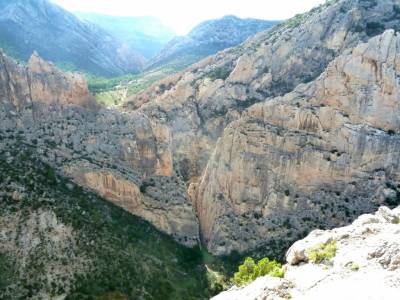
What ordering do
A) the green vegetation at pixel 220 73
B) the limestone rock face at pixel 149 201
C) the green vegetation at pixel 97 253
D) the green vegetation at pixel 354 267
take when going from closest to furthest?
the green vegetation at pixel 354 267 < the green vegetation at pixel 97 253 < the limestone rock face at pixel 149 201 < the green vegetation at pixel 220 73

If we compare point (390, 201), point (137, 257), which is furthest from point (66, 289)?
point (390, 201)

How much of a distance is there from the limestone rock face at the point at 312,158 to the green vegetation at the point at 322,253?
47.7 m

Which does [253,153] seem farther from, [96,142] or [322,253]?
[322,253]

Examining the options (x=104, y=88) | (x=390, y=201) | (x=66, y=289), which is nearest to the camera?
(x=66, y=289)

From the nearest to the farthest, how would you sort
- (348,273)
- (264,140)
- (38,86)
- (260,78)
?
(348,273) < (38,86) < (264,140) < (260,78)

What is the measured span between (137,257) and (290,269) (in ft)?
139

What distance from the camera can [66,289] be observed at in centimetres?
6906

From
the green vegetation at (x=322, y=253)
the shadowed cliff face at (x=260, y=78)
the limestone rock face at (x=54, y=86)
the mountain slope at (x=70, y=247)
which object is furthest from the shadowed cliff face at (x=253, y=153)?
the green vegetation at (x=322, y=253)

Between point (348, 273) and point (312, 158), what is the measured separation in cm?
5886

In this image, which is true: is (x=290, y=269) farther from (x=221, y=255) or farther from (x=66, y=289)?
(x=221, y=255)

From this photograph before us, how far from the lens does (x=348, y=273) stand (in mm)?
32094

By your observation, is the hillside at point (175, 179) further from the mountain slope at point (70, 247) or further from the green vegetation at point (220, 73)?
the green vegetation at point (220, 73)

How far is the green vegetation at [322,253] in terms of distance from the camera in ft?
123

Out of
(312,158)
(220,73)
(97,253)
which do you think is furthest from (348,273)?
(220,73)
